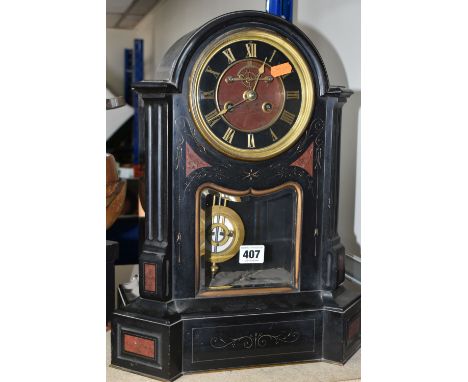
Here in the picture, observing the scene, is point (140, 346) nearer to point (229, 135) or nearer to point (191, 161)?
point (191, 161)

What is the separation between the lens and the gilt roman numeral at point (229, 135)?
1.86m

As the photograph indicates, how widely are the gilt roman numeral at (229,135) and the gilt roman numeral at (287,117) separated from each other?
0.54 ft

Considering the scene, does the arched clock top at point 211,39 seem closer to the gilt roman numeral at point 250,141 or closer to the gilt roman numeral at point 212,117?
the gilt roman numeral at point 212,117

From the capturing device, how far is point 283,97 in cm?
189

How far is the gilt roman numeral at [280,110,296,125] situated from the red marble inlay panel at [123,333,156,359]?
0.77 metres

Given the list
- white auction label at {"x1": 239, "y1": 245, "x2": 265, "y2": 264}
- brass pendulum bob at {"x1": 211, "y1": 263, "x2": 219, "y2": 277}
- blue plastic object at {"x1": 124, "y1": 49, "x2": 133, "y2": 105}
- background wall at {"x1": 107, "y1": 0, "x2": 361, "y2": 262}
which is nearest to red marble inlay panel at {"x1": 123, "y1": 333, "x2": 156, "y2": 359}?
brass pendulum bob at {"x1": 211, "y1": 263, "x2": 219, "y2": 277}

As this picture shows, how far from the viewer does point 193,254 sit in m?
1.90

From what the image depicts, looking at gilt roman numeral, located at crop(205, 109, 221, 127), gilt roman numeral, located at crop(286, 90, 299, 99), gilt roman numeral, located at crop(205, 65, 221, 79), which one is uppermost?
gilt roman numeral, located at crop(205, 65, 221, 79)

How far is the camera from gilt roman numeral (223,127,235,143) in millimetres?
1860

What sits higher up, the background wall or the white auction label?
the background wall

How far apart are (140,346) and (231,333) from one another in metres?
0.28

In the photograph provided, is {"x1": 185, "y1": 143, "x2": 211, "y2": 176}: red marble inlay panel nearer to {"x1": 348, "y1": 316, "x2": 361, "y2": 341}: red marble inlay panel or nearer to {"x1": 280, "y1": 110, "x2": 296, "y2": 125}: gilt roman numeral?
{"x1": 280, "y1": 110, "x2": 296, "y2": 125}: gilt roman numeral
